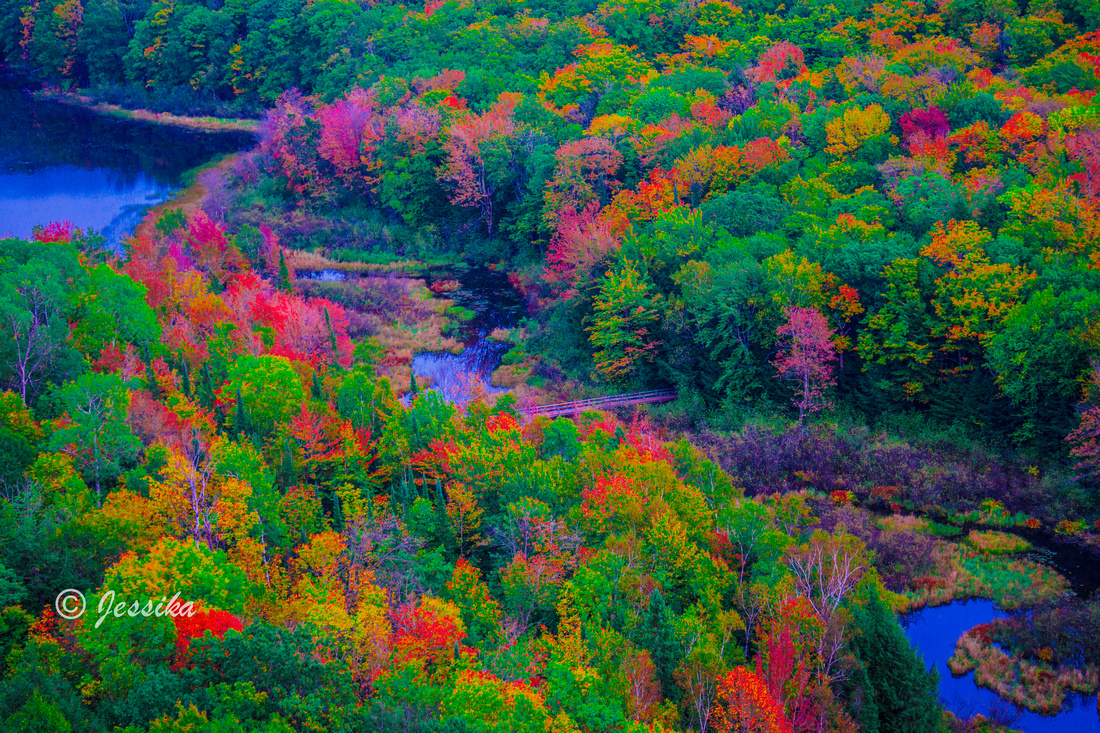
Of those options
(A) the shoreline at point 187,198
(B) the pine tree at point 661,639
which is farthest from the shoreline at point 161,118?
(B) the pine tree at point 661,639

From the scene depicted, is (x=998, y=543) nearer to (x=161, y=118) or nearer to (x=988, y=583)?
(x=988, y=583)

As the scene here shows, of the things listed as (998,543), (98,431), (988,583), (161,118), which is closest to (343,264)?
(98,431)

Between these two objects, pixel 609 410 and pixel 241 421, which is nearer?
pixel 241 421

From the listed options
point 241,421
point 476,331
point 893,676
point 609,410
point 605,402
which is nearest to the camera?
point 893,676

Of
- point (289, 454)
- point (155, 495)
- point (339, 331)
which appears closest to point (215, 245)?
point (339, 331)

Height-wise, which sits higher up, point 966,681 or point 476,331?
point 476,331

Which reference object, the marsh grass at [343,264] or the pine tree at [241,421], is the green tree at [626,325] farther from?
the marsh grass at [343,264]
